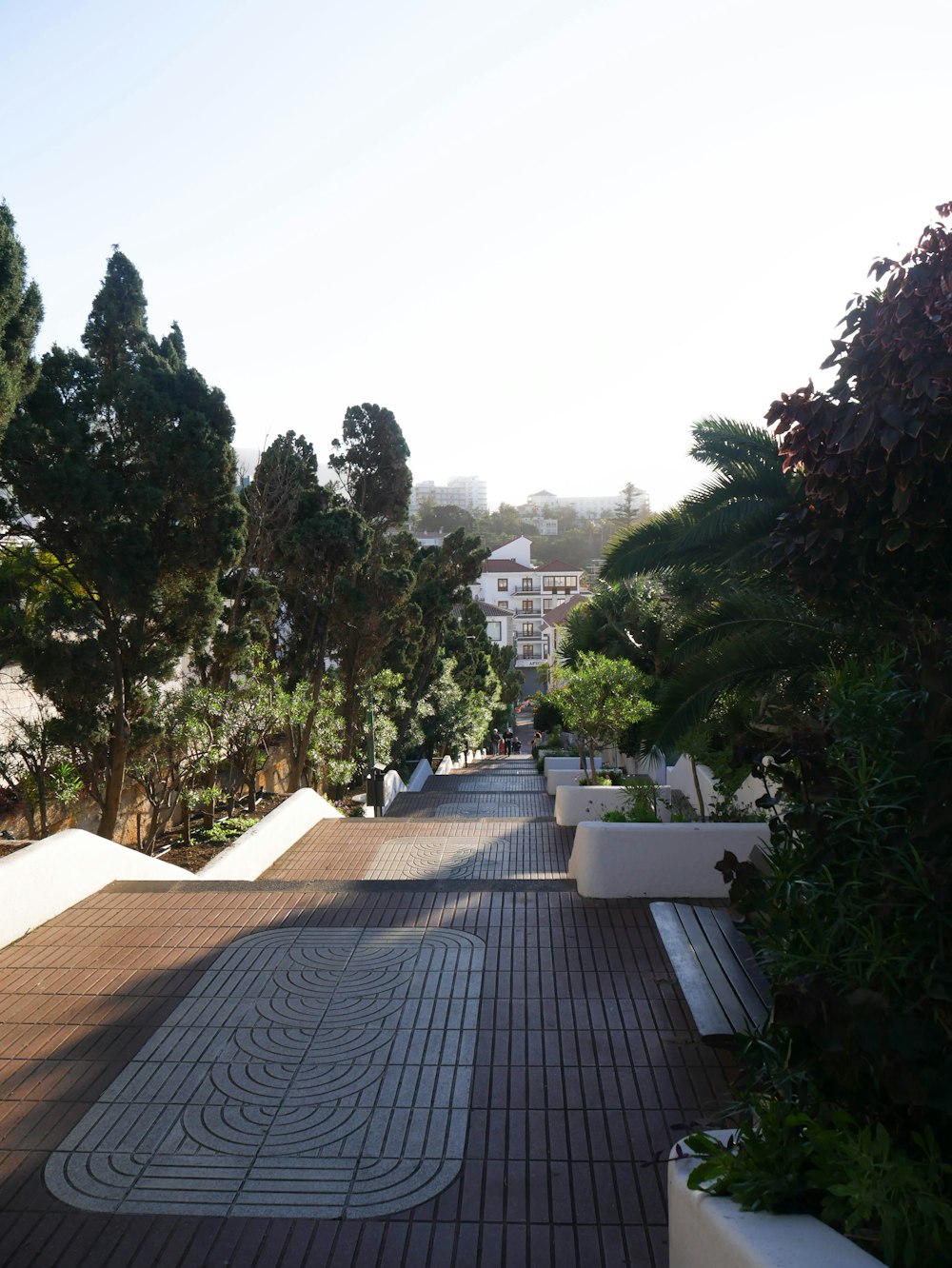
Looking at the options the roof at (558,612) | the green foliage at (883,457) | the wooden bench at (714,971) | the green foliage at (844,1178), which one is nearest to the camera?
the green foliage at (844,1178)

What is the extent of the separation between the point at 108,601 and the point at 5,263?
3.48 m

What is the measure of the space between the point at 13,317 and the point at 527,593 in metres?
78.1

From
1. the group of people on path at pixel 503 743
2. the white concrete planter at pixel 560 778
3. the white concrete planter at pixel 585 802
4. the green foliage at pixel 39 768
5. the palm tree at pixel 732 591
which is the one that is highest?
the palm tree at pixel 732 591

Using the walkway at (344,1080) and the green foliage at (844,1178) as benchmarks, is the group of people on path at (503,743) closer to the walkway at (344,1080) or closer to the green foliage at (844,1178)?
the walkway at (344,1080)

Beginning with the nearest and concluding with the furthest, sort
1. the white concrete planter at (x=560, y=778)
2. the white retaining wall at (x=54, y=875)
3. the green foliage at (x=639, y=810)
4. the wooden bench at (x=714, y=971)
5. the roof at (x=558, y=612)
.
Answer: the wooden bench at (x=714, y=971)
the white retaining wall at (x=54, y=875)
the green foliage at (x=639, y=810)
the white concrete planter at (x=560, y=778)
the roof at (x=558, y=612)

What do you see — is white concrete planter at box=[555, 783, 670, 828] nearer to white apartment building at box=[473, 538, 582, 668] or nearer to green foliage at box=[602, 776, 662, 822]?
green foliage at box=[602, 776, 662, 822]

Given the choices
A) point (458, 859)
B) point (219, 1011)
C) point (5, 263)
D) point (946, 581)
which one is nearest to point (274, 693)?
point (458, 859)

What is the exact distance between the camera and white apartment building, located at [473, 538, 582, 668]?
84.1 m

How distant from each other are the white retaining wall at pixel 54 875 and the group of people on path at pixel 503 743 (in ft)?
128

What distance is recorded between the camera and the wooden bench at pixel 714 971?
14.1 feet

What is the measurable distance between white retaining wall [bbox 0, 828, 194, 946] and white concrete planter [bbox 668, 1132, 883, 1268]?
4.94 meters

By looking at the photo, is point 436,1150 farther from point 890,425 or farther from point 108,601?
point 108,601

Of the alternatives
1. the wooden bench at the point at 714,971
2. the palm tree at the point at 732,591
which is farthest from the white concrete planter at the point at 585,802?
the wooden bench at the point at 714,971

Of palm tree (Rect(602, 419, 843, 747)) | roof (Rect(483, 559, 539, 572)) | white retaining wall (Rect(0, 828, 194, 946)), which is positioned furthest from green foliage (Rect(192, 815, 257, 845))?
roof (Rect(483, 559, 539, 572))
